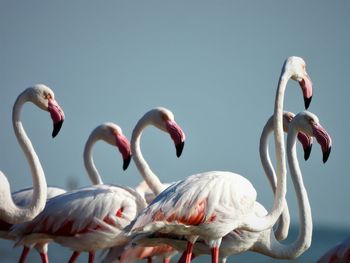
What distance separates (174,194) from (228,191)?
0.47 meters

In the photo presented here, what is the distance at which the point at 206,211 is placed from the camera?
7777 mm

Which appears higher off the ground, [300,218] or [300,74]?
[300,74]

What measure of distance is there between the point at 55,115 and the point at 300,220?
257 centimetres

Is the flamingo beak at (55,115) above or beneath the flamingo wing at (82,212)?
above

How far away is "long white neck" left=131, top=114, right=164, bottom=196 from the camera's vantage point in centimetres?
999

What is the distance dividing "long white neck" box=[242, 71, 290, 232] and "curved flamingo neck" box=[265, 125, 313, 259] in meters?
0.24

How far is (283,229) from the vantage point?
920 cm

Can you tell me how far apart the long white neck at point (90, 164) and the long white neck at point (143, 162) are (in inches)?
31.2

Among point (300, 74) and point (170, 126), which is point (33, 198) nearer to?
point (170, 126)

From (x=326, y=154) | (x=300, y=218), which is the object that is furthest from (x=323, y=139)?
(x=300, y=218)

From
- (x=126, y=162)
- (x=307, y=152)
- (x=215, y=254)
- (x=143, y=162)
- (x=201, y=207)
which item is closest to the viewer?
(x=201, y=207)

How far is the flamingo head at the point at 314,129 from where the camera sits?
8.66 metres

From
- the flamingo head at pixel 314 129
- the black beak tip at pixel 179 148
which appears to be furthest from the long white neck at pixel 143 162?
the flamingo head at pixel 314 129

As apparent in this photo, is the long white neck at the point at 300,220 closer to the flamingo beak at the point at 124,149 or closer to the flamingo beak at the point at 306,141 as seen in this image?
the flamingo beak at the point at 306,141
